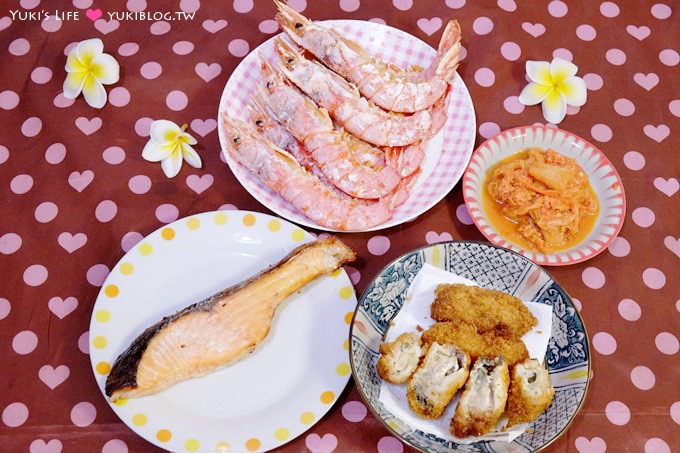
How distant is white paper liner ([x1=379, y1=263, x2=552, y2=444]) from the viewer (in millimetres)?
1880

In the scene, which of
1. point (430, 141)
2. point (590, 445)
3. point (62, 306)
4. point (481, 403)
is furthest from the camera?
point (430, 141)

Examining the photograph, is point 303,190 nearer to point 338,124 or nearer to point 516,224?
point 338,124

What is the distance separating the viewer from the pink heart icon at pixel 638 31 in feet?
9.27

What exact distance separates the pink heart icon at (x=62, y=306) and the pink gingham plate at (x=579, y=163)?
1377 millimetres

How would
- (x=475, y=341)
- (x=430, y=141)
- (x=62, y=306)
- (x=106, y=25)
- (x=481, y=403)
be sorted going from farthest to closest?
(x=106, y=25) < (x=430, y=141) < (x=62, y=306) < (x=475, y=341) < (x=481, y=403)

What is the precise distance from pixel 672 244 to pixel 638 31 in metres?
1.01

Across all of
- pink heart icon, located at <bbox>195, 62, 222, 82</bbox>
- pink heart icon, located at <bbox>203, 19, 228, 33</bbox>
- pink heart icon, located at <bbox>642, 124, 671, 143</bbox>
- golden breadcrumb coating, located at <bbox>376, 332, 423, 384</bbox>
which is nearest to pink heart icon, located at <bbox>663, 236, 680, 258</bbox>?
pink heart icon, located at <bbox>642, 124, 671, 143</bbox>

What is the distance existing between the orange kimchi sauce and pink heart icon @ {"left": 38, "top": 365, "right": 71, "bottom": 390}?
149cm

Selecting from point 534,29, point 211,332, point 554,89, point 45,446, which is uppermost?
point 534,29

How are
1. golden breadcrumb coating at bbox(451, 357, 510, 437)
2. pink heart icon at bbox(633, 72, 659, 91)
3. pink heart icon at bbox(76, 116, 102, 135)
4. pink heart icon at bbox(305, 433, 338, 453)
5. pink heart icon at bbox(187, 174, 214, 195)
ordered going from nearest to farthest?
golden breadcrumb coating at bbox(451, 357, 510, 437) < pink heart icon at bbox(305, 433, 338, 453) < pink heart icon at bbox(187, 174, 214, 195) < pink heart icon at bbox(76, 116, 102, 135) < pink heart icon at bbox(633, 72, 659, 91)

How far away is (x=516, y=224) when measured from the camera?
7.63 feet

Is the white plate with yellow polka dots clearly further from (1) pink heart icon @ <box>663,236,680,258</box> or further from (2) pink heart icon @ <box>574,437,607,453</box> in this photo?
(1) pink heart icon @ <box>663,236,680,258</box>

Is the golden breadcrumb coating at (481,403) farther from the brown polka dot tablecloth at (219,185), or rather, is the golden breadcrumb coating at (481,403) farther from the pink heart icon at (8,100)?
the pink heart icon at (8,100)

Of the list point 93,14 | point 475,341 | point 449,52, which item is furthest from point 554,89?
point 93,14
